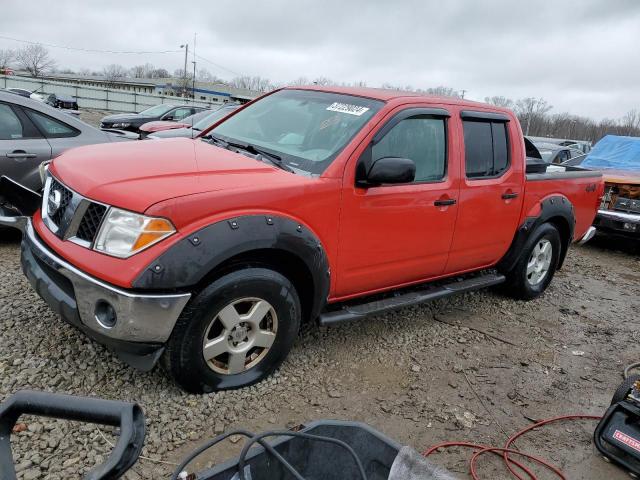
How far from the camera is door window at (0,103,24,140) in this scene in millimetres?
5023

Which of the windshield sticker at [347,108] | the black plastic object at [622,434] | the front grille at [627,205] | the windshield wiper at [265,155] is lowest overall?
the black plastic object at [622,434]

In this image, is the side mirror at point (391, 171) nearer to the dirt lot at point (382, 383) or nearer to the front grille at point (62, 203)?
the dirt lot at point (382, 383)

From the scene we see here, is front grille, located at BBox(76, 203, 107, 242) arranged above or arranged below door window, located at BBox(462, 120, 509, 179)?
below

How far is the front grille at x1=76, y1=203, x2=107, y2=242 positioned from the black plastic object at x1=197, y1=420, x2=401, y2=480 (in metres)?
1.43

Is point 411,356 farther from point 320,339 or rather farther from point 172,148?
point 172,148

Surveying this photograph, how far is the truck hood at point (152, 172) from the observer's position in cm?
268

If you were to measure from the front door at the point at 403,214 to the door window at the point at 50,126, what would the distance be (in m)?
3.55

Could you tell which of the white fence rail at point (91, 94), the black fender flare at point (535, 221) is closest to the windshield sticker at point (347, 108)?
the black fender flare at point (535, 221)

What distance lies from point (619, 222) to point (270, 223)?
662 cm

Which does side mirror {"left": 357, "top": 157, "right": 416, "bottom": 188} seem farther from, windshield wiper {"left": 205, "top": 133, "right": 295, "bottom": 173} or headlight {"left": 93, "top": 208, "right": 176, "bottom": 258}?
headlight {"left": 93, "top": 208, "right": 176, "bottom": 258}

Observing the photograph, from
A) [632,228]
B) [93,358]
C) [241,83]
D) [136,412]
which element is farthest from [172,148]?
[241,83]

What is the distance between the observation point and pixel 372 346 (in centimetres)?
395

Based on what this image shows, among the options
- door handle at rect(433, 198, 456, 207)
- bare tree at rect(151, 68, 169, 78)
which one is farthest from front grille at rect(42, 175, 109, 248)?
bare tree at rect(151, 68, 169, 78)

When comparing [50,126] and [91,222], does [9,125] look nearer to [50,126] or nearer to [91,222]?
[50,126]
